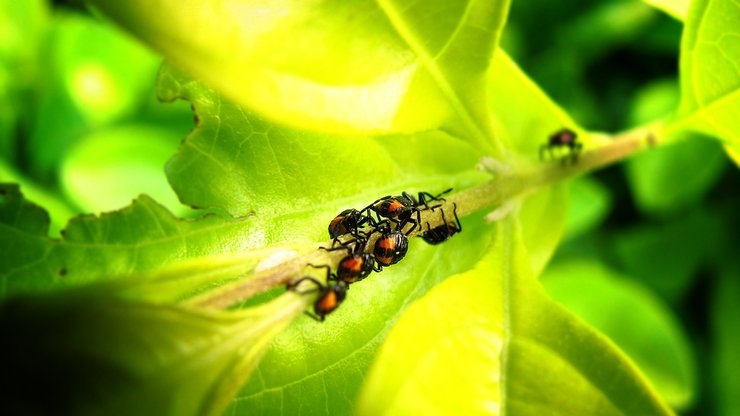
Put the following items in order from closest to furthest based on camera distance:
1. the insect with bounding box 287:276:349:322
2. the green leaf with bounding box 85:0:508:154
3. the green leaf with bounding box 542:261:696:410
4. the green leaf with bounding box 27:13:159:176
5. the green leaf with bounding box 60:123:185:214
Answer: the green leaf with bounding box 85:0:508:154 → the insect with bounding box 287:276:349:322 → the green leaf with bounding box 60:123:185:214 → the green leaf with bounding box 542:261:696:410 → the green leaf with bounding box 27:13:159:176

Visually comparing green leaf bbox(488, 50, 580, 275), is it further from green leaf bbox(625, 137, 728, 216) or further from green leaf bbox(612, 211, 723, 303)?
green leaf bbox(612, 211, 723, 303)

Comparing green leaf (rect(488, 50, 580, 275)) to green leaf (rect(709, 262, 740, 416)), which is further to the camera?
green leaf (rect(709, 262, 740, 416))

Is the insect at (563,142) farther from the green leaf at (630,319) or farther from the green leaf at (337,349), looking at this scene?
the green leaf at (630,319)

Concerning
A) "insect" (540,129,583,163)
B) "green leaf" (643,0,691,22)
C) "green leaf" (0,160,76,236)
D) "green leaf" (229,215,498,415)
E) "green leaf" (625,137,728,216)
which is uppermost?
"green leaf" (0,160,76,236)

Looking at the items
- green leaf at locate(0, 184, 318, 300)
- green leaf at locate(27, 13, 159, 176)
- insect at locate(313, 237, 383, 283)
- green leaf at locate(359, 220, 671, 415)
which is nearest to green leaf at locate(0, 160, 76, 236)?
green leaf at locate(27, 13, 159, 176)

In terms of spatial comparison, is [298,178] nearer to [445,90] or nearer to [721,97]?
[445,90]

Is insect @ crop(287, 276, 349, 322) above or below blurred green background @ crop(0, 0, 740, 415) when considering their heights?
below

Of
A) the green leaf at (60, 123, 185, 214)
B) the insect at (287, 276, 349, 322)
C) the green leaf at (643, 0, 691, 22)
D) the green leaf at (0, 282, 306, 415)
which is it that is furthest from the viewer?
the green leaf at (60, 123, 185, 214)
